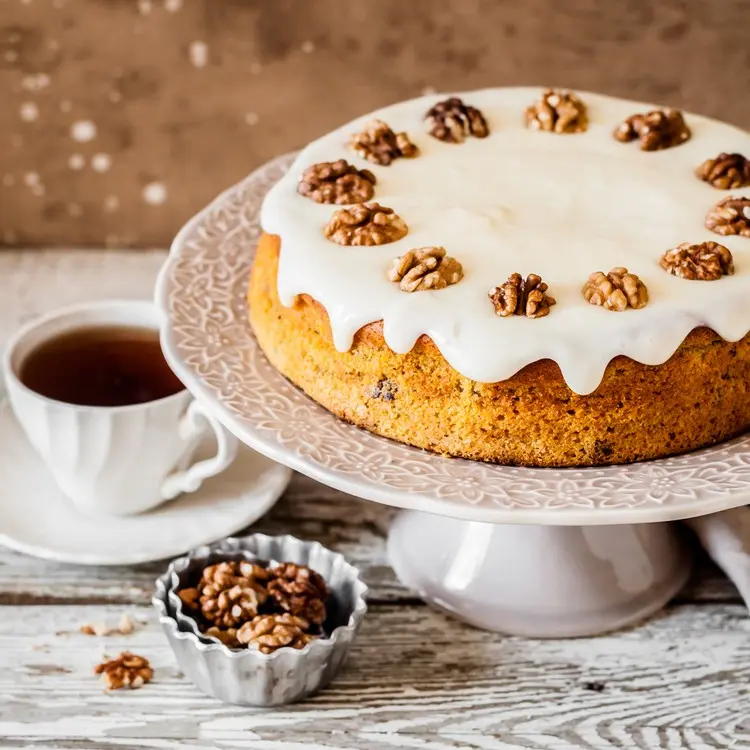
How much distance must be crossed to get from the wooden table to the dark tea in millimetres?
226

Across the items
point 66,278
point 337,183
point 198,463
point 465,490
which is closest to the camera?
point 465,490

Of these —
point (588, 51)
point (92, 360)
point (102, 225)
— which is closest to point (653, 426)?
point (92, 360)

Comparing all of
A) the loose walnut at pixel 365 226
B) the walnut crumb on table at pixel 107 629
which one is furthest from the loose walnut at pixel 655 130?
the walnut crumb on table at pixel 107 629

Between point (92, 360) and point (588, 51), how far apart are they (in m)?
A: 1.06

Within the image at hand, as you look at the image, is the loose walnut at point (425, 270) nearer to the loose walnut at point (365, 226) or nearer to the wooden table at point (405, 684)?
the loose walnut at point (365, 226)

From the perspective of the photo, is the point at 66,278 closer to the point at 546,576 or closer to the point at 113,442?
the point at 113,442

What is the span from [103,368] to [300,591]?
460 mm

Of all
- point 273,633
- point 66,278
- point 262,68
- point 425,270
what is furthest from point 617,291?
point 66,278

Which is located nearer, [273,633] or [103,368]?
[273,633]

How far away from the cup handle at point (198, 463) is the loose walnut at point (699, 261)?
0.57 metres

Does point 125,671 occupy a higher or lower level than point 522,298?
lower

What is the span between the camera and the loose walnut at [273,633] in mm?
1322

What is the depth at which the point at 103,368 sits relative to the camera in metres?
1.65

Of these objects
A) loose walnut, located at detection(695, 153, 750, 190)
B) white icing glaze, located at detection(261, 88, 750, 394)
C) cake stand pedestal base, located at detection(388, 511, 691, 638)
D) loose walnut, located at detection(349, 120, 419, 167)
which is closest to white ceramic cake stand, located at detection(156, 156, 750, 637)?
cake stand pedestal base, located at detection(388, 511, 691, 638)
